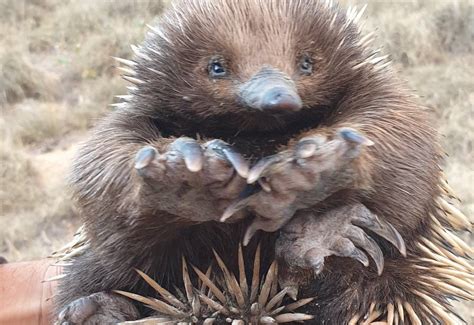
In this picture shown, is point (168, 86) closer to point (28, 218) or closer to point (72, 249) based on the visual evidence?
point (72, 249)

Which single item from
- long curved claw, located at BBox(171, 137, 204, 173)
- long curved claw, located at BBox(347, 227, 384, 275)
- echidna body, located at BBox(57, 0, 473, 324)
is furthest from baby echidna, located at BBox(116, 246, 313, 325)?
long curved claw, located at BBox(171, 137, 204, 173)

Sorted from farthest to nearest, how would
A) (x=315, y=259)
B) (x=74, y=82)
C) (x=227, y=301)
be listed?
(x=74, y=82) < (x=227, y=301) < (x=315, y=259)

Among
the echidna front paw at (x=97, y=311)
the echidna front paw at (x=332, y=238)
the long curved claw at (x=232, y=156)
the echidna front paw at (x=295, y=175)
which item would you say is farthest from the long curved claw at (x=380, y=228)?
the echidna front paw at (x=97, y=311)

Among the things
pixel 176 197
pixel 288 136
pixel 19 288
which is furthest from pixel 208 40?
pixel 19 288

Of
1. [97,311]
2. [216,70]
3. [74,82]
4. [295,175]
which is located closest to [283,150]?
[295,175]

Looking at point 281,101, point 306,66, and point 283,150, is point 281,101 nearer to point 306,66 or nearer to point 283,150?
point 283,150

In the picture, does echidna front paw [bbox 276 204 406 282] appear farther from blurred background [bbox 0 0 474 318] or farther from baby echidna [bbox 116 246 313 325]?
blurred background [bbox 0 0 474 318]

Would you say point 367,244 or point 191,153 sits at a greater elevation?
point 191,153
